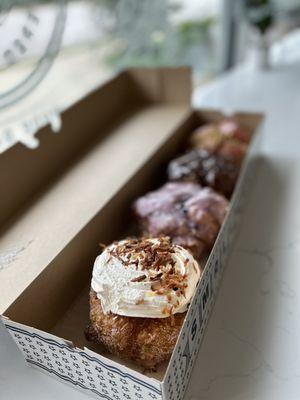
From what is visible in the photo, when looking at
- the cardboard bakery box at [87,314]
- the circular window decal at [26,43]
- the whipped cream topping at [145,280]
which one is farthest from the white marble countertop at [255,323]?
the circular window decal at [26,43]

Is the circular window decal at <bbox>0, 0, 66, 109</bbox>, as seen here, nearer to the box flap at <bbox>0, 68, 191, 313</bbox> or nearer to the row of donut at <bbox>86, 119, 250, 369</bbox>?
the box flap at <bbox>0, 68, 191, 313</bbox>

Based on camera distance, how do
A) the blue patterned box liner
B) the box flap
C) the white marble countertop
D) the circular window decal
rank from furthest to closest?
the circular window decal < the box flap < the white marble countertop < the blue patterned box liner

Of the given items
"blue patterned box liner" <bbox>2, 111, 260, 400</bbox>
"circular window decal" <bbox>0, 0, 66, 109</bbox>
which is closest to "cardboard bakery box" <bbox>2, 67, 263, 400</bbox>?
"blue patterned box liner" <bbox>2, 111, 260, 400</bbox>

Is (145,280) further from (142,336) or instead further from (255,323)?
(255,323)

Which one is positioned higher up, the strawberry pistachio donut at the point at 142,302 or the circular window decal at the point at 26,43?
the circular window decal at the point at 26,43

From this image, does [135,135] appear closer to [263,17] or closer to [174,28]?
[174,28]

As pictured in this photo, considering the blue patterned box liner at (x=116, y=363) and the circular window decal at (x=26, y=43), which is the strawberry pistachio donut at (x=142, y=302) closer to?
the blue patterned box liner at (x=116, y=363)

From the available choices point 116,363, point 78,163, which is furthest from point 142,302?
point 78,163
